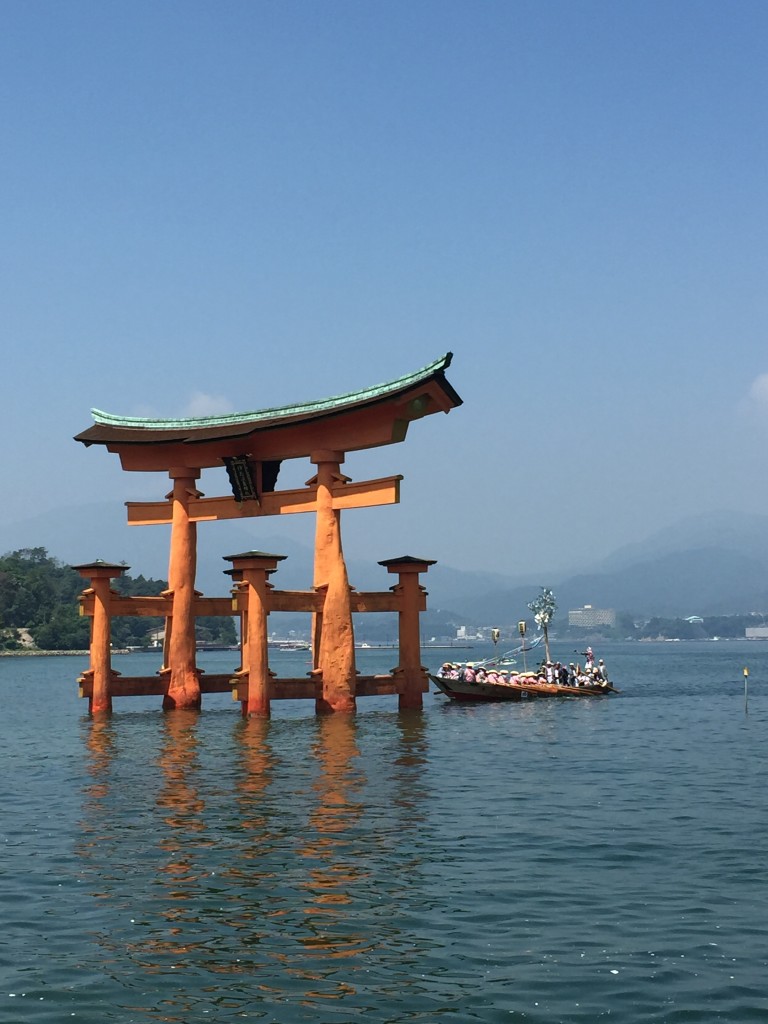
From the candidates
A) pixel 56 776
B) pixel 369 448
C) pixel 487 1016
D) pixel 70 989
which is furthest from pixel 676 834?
pixel 369 448

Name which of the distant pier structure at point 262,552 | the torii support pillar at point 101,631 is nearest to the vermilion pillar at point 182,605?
the distant pier structure at point 262,552

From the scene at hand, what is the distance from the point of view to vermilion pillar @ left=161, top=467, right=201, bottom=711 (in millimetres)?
42938

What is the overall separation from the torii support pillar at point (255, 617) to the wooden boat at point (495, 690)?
14.0 metres

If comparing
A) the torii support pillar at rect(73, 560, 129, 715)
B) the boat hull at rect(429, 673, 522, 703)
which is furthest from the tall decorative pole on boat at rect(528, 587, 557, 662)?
the torii support pillar at rect(73, 560, 129, 715)

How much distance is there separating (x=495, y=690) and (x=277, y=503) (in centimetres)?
1717

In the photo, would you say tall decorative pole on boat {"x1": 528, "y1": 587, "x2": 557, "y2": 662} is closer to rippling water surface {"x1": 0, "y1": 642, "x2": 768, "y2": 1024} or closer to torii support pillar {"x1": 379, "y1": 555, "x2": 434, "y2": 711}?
torii support pillar {"x1": 379, "y1": 555, "x2": 434, "y2": 711}

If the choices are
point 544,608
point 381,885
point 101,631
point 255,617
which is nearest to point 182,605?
point 101,631

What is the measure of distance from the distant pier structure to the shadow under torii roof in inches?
1.8

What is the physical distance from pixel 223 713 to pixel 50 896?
95.1 ft

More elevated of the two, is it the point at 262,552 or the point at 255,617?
the point at 262,552

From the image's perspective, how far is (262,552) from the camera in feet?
129

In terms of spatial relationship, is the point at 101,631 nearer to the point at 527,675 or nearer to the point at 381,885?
the point at 527,675

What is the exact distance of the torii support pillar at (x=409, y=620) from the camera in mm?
42594

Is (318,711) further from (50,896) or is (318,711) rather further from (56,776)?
(50,896)
